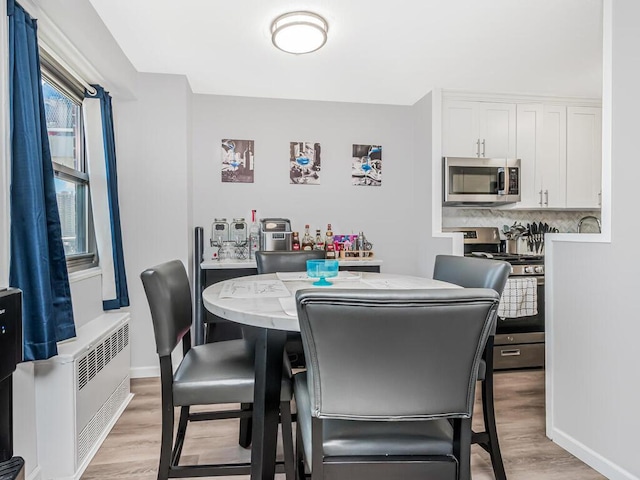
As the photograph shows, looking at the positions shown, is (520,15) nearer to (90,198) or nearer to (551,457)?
(551,457)

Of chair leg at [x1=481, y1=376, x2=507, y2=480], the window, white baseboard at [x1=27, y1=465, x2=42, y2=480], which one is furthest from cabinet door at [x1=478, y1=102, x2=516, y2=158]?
white baseboard at [x1=27, y1=465, x2=42, y2=480]

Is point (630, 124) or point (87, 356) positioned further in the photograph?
point (87, 356)

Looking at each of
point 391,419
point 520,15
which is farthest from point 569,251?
point 391,419

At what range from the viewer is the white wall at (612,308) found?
1.62m

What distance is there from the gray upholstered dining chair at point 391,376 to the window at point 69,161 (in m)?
2.02

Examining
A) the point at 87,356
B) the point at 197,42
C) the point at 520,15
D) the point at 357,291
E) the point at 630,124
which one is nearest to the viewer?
the point at 357,291

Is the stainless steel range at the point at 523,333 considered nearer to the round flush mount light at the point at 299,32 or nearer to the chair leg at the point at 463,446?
the round flush mount light at the point at 299,32

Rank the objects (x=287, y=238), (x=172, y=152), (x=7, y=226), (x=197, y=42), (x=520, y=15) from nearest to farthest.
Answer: (x=7, y=226), (x=520, y=15), (x=197, y=42), (x=172, y=152), (x=287, y=238)

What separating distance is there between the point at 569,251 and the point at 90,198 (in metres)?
2.91

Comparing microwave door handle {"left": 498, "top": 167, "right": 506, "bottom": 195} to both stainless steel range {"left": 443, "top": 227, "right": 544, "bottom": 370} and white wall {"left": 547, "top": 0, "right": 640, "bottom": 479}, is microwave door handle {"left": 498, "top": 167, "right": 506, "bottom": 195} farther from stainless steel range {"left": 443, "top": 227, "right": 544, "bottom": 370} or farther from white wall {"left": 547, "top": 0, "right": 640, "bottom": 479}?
white wall {"left": 547, "top": 0, "right": 640, "bottom": 479}

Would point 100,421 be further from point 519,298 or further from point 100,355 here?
point 519,298

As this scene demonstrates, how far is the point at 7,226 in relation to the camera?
4.88 feet

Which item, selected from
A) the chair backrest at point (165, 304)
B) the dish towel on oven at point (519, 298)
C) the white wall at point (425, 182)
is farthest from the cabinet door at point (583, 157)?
the chair backrest at point (165, 304)

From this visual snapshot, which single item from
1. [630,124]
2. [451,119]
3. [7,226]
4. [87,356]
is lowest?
[87,356]
